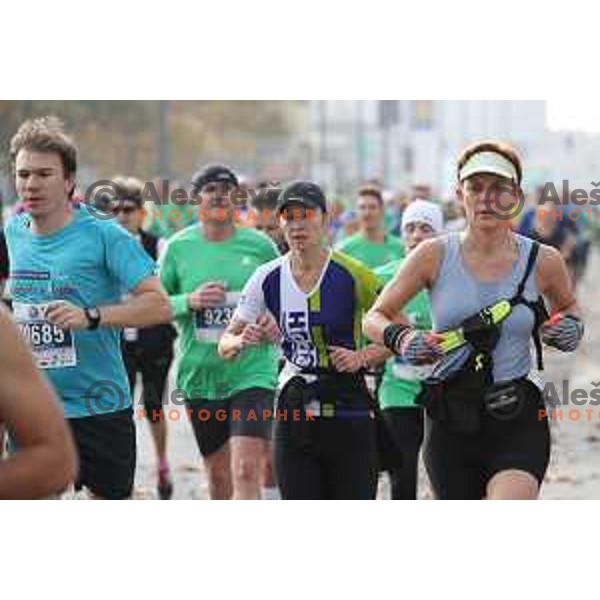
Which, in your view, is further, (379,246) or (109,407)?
(379,246)

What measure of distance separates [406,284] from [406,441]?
2.01 m

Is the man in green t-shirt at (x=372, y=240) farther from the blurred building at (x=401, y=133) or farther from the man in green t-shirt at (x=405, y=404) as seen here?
the blurred building at (x=401, y=133)

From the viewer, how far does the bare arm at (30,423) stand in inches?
124

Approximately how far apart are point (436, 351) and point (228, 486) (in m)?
2.77

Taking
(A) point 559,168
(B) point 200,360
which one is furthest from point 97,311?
(A) point 559,168

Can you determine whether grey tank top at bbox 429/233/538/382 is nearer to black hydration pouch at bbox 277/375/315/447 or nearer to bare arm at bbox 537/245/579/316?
bare arm at bbox 537/245/579/316

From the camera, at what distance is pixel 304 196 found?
7.15 metres

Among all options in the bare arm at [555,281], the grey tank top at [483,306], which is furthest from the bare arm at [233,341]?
the bare arm at [555,281]

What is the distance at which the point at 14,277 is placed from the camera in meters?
6.73

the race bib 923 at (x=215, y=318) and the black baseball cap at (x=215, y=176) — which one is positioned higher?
the black baseball cap at (x=215, y=176)

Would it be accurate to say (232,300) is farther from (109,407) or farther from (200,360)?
(109,407)

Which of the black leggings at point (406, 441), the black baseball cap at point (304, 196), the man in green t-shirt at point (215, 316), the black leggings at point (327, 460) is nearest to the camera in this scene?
the black leggings at point (327, 460)

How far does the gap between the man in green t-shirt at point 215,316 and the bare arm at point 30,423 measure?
500 centimetres

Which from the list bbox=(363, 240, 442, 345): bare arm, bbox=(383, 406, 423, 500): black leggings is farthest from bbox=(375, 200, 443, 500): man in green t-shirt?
bbox=(363, 240, 442, 345): bare arm
